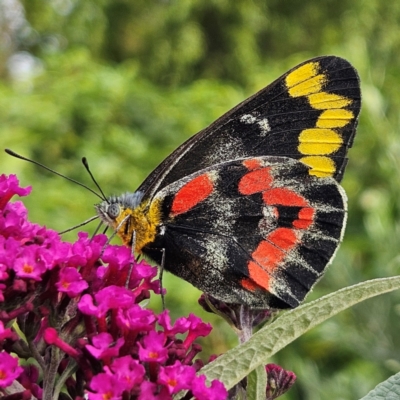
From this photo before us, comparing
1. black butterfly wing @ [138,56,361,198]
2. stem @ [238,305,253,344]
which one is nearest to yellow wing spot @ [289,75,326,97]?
black butterfly wing @ [138,56,361,198]

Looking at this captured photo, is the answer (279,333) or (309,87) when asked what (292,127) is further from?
(279,333)

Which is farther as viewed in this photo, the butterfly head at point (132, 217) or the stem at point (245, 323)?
the butterfly head at point (132, 217)

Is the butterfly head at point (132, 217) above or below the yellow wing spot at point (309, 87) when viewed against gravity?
below

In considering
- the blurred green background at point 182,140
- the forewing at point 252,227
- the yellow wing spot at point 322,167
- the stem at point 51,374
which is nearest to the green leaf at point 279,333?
the stem at point 51,374

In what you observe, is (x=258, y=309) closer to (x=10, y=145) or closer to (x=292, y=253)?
(x=292, y=253)

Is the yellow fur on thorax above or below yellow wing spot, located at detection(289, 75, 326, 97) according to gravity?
below

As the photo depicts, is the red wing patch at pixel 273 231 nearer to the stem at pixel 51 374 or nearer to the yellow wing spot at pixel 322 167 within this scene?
the yellow wing spot at pixel 322 167

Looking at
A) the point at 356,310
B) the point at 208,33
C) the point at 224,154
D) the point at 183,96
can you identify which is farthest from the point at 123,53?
the point at 224,154

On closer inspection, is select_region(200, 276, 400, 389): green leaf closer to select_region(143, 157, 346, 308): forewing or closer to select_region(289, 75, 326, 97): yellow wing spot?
select_region(143, 157, 346, 308): forewing

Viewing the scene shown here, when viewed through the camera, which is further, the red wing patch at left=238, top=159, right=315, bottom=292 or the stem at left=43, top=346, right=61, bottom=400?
the red wing patch at left=238, top=159, right=315, bottom=292
